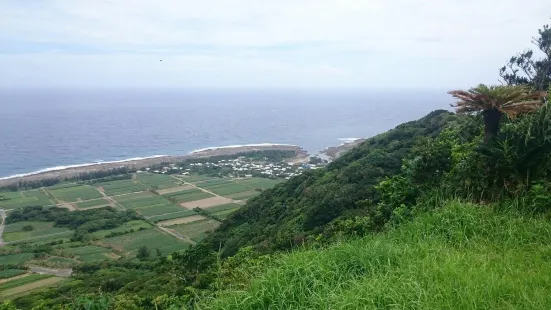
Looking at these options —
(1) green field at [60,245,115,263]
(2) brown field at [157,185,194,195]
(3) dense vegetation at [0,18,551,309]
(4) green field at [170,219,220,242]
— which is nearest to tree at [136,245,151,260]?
(1) green field at [60,245,115,263]

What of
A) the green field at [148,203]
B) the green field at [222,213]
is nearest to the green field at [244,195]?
the green field at [222,213]

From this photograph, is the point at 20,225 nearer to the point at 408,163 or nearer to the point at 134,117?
the point at 408,163

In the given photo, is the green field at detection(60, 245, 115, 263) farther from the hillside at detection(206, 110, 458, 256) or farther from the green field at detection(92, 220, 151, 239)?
the hillside at detection(206, 110, 458, 256)

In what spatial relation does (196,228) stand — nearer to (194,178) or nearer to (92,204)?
(92,204)

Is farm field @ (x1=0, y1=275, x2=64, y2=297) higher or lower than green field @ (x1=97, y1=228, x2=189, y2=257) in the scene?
higher

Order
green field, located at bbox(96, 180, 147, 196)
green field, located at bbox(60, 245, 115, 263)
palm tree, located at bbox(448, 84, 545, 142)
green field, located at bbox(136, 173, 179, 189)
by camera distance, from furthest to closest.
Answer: green field, located at bbox(136, 173, 179, 189), green field, located at bbox(96, 180, 147, 196), green field, located at bbox(60, 245, 115, 263), palm tree, located at bbox(448, 84, 545, 142)

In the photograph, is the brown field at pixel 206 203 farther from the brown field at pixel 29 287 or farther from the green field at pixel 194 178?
the brown field at pixel 29 287
